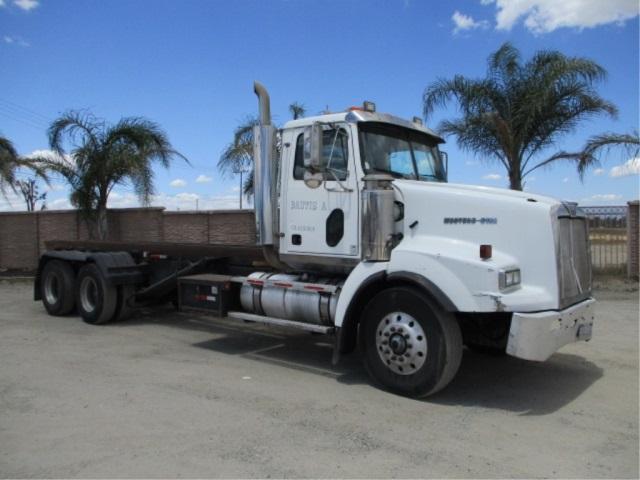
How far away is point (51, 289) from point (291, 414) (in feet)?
23.7

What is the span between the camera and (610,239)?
13.5m

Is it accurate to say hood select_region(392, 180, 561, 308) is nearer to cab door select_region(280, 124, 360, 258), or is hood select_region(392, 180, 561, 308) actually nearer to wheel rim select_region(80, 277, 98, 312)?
cab door select_region(280, 124, 360, 258)

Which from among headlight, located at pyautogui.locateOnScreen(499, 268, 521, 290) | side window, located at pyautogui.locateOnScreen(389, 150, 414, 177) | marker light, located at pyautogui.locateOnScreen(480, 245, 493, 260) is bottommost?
headlight, located at pyautogui.locateOnScreen(499, 268, 521, 290)

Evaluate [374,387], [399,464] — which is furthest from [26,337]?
[399,464]

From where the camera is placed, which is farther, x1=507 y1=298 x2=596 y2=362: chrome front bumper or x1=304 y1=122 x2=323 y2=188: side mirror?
x1=304 y1=122 x2=323 y2=188: side mirror

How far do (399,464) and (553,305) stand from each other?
7.07 ft

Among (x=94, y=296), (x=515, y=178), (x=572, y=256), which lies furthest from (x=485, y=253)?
(x=515, y=178)

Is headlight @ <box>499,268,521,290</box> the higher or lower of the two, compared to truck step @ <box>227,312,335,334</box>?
higher

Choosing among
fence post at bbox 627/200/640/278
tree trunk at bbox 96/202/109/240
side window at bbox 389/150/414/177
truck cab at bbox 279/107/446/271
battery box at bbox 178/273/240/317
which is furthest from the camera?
tree trunk at bbox 96/202/109/240

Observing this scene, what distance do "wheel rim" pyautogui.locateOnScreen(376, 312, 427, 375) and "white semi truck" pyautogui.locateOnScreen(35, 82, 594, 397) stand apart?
11 millimetres

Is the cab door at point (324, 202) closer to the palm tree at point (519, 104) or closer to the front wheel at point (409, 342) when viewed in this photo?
the front wheel at point (409, 342)

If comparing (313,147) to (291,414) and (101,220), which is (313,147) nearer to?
(291,414)

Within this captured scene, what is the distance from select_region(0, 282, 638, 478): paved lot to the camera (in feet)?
13.7

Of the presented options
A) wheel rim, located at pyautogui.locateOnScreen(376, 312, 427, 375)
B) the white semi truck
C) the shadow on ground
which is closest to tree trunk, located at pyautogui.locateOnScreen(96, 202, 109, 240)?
the shadow on ground
